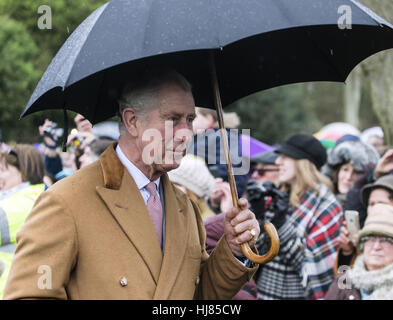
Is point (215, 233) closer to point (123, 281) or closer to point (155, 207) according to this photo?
point (155, 207)

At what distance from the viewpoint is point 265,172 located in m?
6.68

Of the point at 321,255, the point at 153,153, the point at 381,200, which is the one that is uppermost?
the point at 153,153

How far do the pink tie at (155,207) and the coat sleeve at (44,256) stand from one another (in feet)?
1.42

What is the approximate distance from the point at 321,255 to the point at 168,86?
289cm

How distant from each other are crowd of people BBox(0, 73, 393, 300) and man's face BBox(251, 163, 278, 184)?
0.71m

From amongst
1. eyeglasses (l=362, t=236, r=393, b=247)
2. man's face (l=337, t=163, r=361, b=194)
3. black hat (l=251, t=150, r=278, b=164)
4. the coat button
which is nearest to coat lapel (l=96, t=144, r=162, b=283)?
the coat button

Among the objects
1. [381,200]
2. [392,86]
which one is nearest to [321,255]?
[381,200]

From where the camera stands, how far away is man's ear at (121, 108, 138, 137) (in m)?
2.64

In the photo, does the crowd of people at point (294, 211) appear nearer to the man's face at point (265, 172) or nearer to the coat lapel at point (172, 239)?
the man's face at point (265, 172)

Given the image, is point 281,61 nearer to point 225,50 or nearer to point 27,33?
point 225,50

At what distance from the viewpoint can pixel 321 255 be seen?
16.3 ft

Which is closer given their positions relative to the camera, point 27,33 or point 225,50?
point 225,50

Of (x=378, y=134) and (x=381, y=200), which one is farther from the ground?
(x=378, y=134)

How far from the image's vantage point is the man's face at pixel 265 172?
21.6 feet
